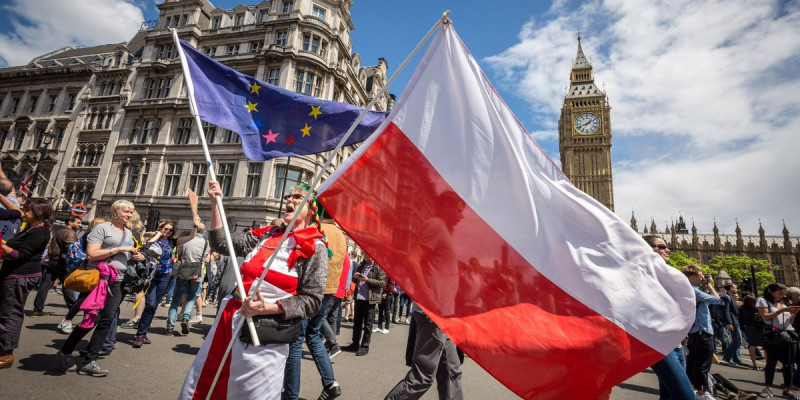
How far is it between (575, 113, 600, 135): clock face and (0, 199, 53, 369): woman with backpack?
100806 millimetres

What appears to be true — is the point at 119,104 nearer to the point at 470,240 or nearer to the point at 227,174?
the point at 227,174

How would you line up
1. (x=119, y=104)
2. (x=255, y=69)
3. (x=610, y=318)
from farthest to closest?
(x=119, y=104) < (x=255, y=69) < (x=610, y=318)

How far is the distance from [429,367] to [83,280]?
414 cm

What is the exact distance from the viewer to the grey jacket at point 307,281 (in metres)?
2.50

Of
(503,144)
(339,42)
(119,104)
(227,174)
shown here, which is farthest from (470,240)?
(119,104)

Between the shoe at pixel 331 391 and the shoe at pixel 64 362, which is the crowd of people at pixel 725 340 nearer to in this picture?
the shoe at pixel 331 391

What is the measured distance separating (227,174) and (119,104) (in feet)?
47.7

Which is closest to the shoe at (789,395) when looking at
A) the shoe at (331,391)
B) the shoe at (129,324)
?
the shoe at (331,391)

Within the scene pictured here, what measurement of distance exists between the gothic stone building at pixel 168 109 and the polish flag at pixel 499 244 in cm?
2274

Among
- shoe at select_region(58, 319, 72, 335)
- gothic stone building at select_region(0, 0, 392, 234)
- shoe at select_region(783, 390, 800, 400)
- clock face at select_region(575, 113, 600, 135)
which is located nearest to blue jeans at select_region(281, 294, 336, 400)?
shoe at select_region(58, 319, 72, 335)

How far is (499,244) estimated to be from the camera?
2871 mm

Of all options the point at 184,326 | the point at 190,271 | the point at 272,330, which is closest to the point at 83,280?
the point at 190,271

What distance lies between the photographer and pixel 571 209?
Result: 9.53 feet

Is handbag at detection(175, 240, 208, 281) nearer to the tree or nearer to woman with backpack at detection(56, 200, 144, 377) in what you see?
woman with backpack at detection(56, 200, 144, 377)
